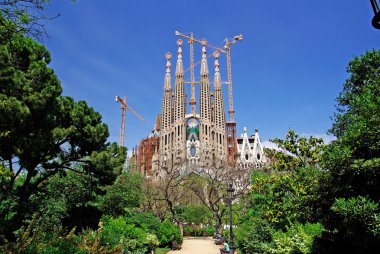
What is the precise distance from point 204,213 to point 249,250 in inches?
1096

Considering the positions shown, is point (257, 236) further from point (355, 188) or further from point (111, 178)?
point (355, 188)

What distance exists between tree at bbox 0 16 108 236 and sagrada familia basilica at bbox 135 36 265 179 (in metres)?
56.6

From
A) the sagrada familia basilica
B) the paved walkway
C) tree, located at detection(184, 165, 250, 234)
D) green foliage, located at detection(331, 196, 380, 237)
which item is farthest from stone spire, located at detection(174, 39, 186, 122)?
green foliage, located at detection(331, 196, 380, 237)

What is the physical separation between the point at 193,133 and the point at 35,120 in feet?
214

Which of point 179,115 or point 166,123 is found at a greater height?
point 179,115

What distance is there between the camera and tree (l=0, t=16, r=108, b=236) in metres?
8.91

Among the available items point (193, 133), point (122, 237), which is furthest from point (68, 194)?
point (193, 133)

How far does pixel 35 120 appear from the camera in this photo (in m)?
11.1

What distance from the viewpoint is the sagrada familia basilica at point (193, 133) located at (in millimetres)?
74438

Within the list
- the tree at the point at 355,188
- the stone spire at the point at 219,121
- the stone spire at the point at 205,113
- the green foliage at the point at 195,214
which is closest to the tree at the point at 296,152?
the tree at the point at 355,188

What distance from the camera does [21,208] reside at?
481 inches

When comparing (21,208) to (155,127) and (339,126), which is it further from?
(155,127)

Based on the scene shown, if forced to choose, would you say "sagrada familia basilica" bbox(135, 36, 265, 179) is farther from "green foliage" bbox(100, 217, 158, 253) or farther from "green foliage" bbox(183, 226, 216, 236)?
"green foliage" bbox(100, 217, 158, 253)

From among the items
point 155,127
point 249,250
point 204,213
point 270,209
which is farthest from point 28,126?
point 155,127
